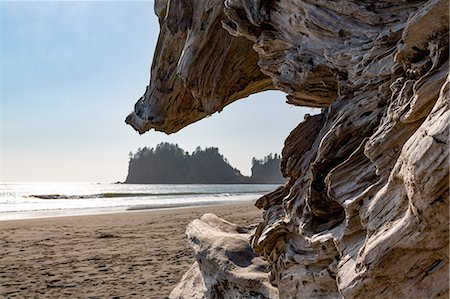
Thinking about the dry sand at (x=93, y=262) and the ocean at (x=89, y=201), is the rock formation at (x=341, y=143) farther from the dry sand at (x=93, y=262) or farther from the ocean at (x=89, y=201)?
the ocean at (x=89, y=201)

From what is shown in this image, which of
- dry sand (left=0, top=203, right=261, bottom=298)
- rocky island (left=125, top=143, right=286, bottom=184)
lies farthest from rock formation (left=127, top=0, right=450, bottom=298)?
rocky island (left=125, top=143, right=286, bottom=184)

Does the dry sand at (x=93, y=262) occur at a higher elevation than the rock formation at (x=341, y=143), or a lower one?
lower

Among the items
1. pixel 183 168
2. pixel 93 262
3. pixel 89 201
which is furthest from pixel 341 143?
pixel 183 168

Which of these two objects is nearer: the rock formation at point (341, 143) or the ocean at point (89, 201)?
the rock formation at point (341, 143)

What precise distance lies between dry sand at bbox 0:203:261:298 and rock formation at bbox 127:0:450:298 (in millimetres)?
1557

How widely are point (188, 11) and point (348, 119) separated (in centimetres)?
276

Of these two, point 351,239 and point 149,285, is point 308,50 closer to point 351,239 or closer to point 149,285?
point 351,239

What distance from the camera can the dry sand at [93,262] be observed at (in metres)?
5.79

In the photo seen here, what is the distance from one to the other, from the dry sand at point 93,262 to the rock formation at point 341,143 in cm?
156

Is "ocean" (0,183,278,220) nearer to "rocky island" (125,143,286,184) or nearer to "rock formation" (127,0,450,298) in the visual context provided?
"rock formation" (127,0,450,298)

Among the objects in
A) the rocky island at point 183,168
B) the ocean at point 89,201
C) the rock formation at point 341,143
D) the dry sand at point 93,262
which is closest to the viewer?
the rock formation at point 341,143

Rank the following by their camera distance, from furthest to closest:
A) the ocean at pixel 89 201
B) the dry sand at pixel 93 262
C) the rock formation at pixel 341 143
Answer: the ocean at pixel 89 201
the dry sand at pixel 93 262
the rock formation at pixel 341 143

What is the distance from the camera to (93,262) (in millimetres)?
7555

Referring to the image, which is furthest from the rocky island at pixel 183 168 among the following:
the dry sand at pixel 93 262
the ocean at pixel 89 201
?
the dry sand at pixel 93 262
